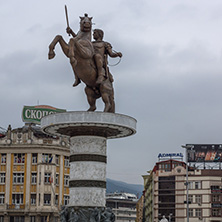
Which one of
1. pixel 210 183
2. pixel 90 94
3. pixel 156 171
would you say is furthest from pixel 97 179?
pixel 156 171

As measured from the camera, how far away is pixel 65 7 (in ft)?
70.9

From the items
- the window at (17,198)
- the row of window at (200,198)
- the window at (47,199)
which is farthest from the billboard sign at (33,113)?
the row of window at (200,198)

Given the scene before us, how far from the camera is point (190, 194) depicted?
8475 cm

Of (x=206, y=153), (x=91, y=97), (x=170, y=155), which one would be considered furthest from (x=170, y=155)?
(x=91, y=97)

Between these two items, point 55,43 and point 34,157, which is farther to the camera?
point 34,157

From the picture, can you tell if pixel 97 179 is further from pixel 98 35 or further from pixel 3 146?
pixel 3 146

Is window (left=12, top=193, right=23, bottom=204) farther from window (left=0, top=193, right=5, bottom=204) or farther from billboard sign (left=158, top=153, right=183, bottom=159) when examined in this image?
billboard sign (left=158, top=153, right=183, bottom=159)

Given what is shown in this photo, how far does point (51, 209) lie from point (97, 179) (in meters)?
45.3

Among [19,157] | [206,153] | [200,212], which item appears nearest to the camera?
[19,157]

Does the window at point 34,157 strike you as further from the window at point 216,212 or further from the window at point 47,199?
the window at point 216,212

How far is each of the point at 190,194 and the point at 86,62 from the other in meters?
66.3

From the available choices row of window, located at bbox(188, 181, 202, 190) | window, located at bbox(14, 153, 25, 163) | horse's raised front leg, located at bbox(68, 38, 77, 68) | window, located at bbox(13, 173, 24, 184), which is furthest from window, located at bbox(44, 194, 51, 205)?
horse's raised front leg, located at bbox(68, 38, 77, 68)

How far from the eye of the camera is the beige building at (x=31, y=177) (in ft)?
214

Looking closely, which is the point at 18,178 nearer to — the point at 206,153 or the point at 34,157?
the point at 34,157
